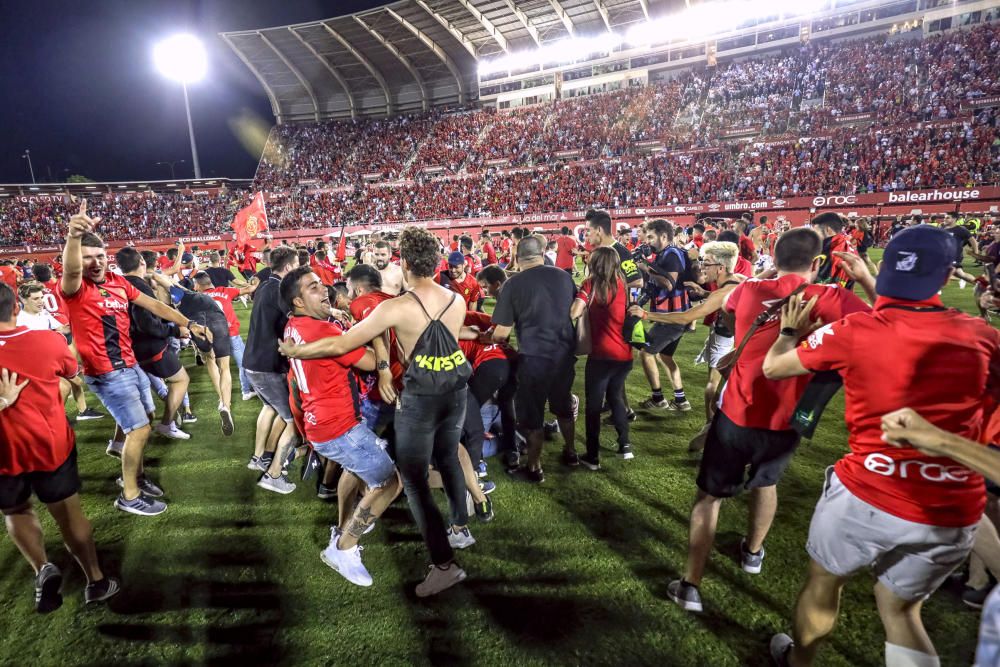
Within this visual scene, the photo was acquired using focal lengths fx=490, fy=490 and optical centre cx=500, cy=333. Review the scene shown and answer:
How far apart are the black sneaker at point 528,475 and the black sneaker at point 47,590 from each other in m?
3.39

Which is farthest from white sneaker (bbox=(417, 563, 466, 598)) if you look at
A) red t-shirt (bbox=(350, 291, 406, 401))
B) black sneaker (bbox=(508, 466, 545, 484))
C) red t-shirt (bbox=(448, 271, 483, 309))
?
red t-shirt (bbox=(448, 271, 483, 309))

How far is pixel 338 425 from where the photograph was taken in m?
3.31

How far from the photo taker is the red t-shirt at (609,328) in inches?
176

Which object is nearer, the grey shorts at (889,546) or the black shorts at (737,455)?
the grey shorts at (889,546)

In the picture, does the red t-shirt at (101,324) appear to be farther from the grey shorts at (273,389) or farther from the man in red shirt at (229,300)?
the man in red shirt at (229,300)

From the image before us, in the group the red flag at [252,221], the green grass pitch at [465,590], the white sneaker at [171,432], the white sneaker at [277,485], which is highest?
the red flag at [252,221]

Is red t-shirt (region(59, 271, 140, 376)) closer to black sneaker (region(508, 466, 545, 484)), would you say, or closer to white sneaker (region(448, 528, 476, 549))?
white sneaker (region(448, 528, 476, 549))

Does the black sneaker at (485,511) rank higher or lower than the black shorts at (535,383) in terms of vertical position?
lower

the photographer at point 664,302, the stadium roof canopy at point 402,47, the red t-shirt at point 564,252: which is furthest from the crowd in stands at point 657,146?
the photographer at point 664,302

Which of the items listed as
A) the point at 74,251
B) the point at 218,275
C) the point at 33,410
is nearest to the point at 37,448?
the point at 33,410

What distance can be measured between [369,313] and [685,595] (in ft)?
8.93

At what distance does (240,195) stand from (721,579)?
167ft

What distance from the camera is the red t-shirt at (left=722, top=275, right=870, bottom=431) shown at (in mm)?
2686

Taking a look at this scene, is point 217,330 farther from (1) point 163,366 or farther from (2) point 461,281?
(2) point 461,281
